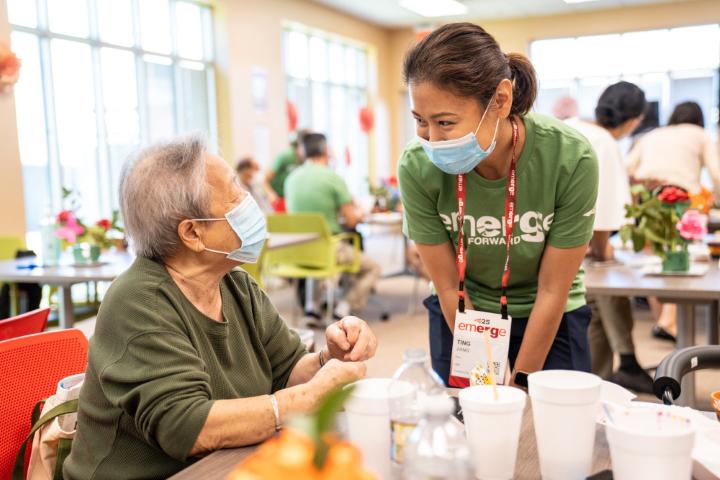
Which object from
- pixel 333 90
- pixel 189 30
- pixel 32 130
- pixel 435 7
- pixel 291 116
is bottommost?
pixel 32 130

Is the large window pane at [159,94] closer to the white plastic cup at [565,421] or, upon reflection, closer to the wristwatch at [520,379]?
the wristwatch at [520,379]

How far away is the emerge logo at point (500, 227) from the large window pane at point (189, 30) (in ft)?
22.8

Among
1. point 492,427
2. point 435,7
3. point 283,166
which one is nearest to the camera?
point 492,427

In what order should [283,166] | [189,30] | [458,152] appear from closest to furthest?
[458,152], [283,166], [189,30]

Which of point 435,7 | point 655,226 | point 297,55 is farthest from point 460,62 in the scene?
point 435,7

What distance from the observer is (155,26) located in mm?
7625

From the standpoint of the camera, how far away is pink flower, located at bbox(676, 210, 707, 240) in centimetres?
291

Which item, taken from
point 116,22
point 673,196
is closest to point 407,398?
point 673,196

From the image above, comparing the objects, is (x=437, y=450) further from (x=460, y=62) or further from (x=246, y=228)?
(x=460, y=62)

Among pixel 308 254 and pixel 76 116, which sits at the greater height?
pixel 76 116

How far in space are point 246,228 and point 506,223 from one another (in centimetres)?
64

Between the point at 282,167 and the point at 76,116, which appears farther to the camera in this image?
the point at 282,167

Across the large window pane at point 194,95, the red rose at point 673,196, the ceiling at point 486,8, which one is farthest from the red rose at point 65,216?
the ceiling at point 486,8

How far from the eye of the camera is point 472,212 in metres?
1.77
